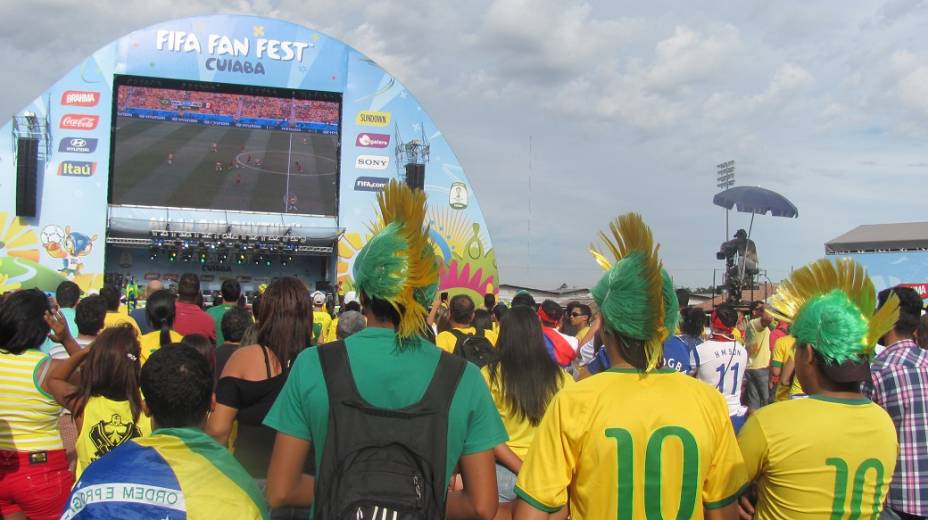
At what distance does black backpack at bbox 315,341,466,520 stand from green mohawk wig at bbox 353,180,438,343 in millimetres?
189

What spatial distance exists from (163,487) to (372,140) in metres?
22.6

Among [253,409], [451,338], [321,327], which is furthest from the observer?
[321,327]

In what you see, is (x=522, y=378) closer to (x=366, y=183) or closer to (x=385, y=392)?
(x=385, y=392)

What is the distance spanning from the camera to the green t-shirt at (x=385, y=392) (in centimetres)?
215

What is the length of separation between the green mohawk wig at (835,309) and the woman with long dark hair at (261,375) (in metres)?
2.03

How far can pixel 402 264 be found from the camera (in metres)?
2.33

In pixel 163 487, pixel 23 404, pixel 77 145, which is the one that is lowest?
pixel 23 404

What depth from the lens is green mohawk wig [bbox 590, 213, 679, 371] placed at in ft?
7.44

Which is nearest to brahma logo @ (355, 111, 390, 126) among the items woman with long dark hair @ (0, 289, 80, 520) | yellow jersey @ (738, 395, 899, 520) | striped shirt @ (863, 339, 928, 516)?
woman with long dark hair @ (0, 289, 80, 520)

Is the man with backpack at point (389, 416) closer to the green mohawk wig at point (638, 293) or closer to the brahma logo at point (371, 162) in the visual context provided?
the green mohawk wig at point (638, 293)

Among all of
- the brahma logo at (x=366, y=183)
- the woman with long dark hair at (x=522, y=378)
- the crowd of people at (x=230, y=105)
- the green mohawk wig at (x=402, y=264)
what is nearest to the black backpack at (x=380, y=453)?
the green mohawk wig at (x=402, y=264)

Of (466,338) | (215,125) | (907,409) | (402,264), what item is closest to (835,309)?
(907,409)

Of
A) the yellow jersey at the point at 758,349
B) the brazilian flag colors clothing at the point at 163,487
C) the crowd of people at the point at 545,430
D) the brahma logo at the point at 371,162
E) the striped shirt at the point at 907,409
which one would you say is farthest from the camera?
the brahma logo at the point at 371,162

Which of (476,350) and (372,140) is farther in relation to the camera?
(372,140)
